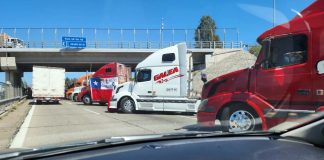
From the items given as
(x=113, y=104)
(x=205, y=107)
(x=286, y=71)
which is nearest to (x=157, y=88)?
(x=113, y=104)

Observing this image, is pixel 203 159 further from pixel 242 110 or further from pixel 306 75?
pixel 242 110

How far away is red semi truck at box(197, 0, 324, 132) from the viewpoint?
5.45 metres

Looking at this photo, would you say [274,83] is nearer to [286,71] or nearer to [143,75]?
[286,71]

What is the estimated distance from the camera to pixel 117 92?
914 inches

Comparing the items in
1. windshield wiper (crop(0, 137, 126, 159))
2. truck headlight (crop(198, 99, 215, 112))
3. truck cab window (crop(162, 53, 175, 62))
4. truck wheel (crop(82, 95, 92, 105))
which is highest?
truck cab window (crop(162, 53, 175, 62))

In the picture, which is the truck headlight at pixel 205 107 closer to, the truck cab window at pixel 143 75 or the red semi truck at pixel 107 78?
the truck cab window at pixel 143 75

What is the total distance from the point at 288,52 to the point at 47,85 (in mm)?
34558

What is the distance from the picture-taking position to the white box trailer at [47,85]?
39281 millimetres

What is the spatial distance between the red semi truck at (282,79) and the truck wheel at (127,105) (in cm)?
1292

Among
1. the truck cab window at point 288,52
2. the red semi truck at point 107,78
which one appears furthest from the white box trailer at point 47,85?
the truck cab window at point 288,52

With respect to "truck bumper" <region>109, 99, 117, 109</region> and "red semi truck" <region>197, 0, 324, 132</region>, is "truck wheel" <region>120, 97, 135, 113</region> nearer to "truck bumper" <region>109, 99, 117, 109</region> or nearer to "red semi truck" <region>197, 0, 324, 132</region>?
"truck bumper" <region>109, 99, 117, 109</region>

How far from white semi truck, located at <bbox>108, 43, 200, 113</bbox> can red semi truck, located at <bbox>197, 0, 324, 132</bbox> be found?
9903mm

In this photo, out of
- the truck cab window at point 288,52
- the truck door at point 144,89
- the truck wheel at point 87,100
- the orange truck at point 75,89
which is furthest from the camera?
the orange truck at point 75,89

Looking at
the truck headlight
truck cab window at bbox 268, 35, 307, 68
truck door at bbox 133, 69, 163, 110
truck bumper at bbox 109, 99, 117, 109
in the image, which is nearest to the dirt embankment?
truck cab window at bbox 268, 35, 307, 68
